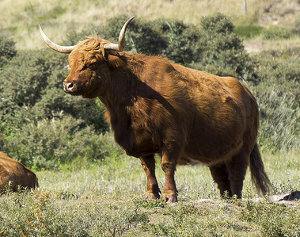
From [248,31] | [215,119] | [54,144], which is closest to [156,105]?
[215,119]

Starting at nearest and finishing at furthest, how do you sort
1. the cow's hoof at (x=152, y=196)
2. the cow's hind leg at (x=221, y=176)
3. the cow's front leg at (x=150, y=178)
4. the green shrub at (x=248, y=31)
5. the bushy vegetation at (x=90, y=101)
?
the cow's hoof at (x=152, y=196) → the cow's front leg at (x=150, y=178) → the cow's hind leg at (x=221, y=176) → the bushy vegetation at (x=90, y=101) → the green shrub at (x=248, y=31)

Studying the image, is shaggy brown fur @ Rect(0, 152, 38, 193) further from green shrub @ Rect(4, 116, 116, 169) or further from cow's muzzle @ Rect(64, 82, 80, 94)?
green shrub @ Rect(4, 116, 116, 169)

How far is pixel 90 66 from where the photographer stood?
9.99m

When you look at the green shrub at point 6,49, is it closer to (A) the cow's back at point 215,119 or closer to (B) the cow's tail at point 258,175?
(B) the cow's tail at point 258,175

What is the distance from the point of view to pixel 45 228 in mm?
7668

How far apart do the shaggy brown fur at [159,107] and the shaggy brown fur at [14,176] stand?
91.8 inches

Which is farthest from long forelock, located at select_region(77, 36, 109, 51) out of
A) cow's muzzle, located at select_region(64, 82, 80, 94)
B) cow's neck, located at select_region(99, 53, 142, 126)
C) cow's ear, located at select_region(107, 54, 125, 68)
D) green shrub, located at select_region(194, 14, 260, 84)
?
green shrub, located at select_region(194, 14, 260, 84)

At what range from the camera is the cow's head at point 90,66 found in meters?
9.84

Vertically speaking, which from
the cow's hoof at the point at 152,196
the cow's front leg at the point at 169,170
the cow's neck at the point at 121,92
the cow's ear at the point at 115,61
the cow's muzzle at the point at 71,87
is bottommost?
the cow's hoof at the point at 152,196

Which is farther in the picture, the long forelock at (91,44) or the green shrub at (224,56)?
the green shrub at (224,56)

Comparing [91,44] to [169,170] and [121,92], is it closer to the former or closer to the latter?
[121,92]

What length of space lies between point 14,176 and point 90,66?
289 cm

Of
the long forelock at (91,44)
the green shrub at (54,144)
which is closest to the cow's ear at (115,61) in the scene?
the long forelock at (91,44)

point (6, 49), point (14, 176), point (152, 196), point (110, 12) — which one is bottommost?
point (110, 12)
